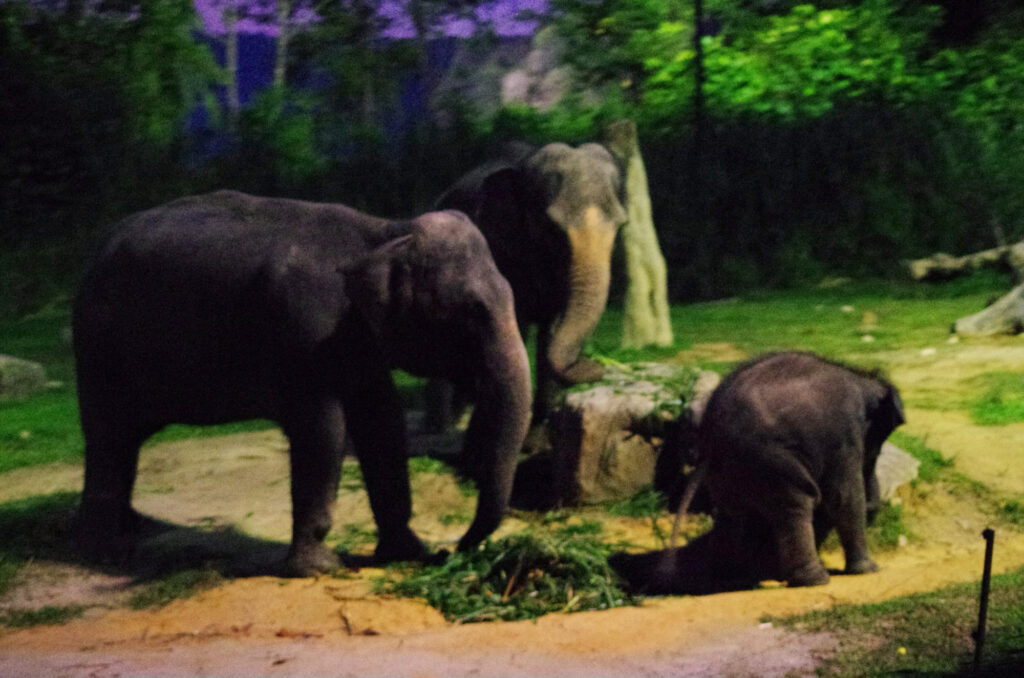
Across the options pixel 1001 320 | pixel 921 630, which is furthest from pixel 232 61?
pixel 921 630

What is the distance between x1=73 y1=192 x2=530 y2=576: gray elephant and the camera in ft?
19.6

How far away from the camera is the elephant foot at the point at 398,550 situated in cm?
677

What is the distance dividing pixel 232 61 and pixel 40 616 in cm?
1520

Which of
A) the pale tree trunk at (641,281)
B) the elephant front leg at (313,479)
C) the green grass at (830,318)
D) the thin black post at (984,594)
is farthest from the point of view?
the pale tree trunk at (641,281)

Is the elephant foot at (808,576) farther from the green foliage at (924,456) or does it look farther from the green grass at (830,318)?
the green grass at (830,318)

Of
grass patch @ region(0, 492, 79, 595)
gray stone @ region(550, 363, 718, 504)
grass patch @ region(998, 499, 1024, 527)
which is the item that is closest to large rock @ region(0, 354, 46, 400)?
grass patch @ region(0, 492, 79, 595)

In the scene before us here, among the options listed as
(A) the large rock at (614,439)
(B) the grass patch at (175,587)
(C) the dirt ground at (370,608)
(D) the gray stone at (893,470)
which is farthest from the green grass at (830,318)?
(B) the grass patch at (175,587)

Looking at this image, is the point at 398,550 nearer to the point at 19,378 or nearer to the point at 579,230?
the point at 579,230

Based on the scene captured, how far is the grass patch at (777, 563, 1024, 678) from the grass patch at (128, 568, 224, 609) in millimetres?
2926

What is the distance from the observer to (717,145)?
1902 centimetres

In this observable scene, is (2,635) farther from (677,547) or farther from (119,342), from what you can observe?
(677,547)

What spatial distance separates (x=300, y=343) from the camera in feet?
20.3

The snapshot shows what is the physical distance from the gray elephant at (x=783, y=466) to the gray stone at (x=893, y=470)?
74 centimetres

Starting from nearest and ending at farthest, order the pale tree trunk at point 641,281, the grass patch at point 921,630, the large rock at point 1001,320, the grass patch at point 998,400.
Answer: the grass patch at point 921,630 → the grass patch at point 998,400 → the large rock at point 1001,320 → the pale tree trunk at point 641,281
